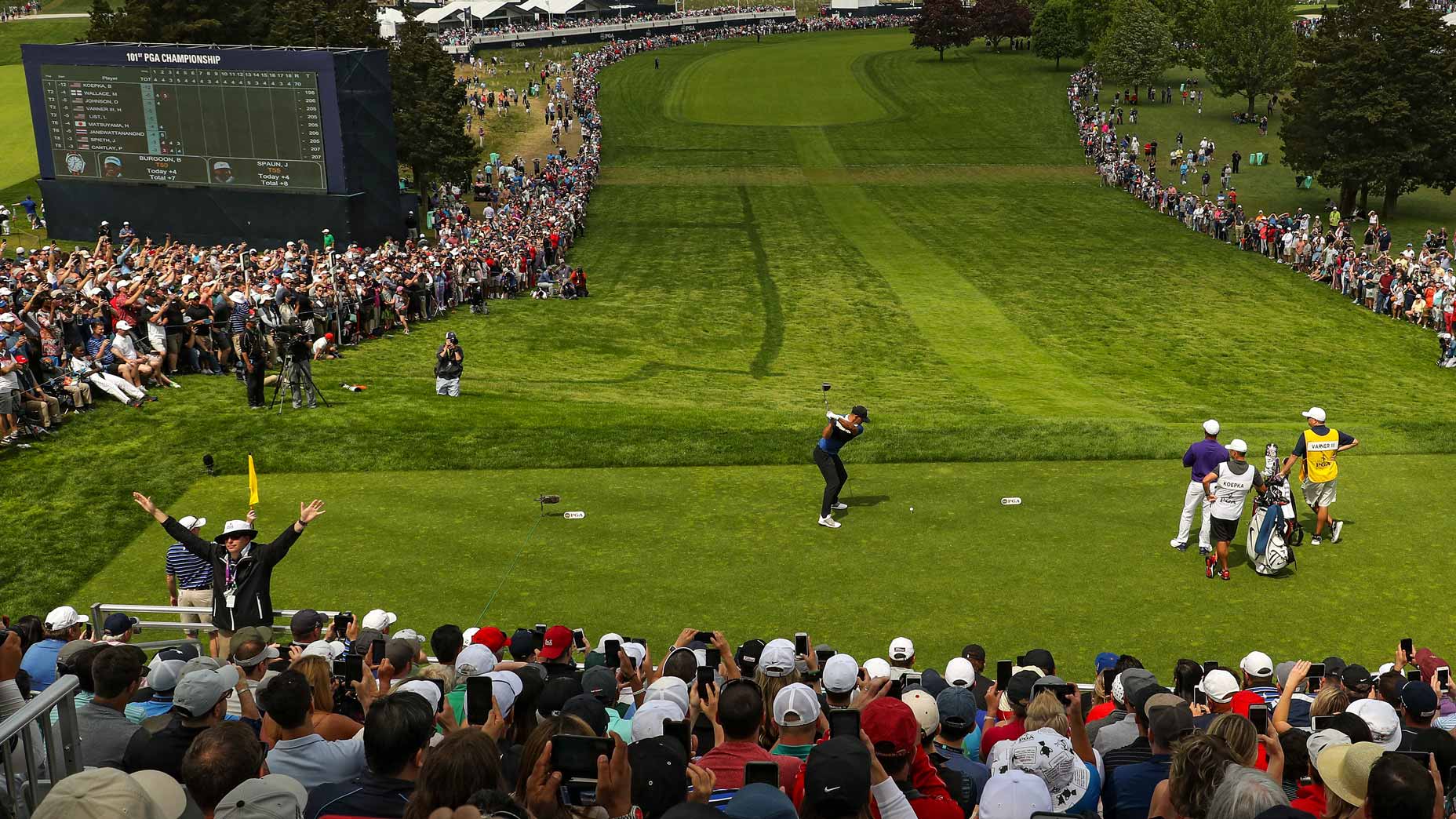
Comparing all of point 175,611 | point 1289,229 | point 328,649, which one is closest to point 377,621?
point 328,649

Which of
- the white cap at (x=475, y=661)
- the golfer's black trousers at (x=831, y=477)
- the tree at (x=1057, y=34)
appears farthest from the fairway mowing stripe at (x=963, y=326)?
the tree at (x=1057, y=34)

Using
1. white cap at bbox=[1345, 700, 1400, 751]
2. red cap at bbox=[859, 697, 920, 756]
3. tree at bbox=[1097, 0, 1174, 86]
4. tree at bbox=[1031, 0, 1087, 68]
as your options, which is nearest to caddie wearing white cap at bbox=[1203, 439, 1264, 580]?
white cap at bbox=[1345, 700, 1400, 751]

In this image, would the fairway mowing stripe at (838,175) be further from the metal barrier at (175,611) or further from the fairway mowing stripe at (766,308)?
the metal barrier at (175,611)

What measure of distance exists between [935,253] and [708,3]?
130962mm

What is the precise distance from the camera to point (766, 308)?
45.1 metres

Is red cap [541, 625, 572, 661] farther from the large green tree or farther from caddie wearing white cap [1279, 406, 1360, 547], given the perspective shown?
the large green tree

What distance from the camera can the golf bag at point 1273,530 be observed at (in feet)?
53.1

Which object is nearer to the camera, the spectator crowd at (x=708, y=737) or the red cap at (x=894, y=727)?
the spectator crowd at (x=708, y=737)

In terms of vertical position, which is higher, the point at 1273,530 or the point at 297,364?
the point at 297,364

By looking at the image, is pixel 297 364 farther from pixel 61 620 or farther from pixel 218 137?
pixel 218 137

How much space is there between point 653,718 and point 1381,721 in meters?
4.64

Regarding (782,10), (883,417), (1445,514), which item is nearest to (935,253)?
(883,417)

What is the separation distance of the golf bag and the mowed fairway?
10.7 inches

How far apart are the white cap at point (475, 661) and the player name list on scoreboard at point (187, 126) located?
32368 millimetres
